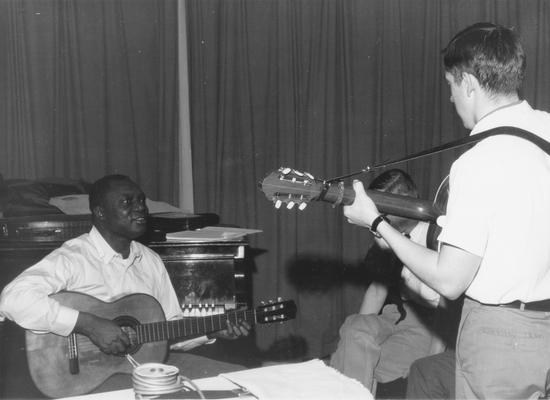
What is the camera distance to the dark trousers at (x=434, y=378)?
8.36 feet

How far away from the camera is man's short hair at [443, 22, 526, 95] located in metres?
1.61

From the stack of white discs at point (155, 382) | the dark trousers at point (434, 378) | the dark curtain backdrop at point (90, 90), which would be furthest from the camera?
the dark curtain backdrop at point (90, 90)

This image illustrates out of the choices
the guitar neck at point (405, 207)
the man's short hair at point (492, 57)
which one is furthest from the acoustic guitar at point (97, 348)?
the man's short hair at point (492, 57)

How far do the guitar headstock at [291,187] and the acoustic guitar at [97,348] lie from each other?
31.7 inches

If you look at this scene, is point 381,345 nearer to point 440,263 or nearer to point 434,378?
point 434,378

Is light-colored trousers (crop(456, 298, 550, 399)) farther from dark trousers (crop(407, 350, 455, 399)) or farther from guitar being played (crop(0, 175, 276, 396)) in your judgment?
guitar being played (crop(0, 175, 276, 396))

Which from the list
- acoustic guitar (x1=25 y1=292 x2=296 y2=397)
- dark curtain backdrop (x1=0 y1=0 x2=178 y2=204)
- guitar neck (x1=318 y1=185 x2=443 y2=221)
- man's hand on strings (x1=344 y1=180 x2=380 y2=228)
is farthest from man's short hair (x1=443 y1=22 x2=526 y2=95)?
dark curtain backdrop (x1=0 y1=0 x2=178 y2=204)

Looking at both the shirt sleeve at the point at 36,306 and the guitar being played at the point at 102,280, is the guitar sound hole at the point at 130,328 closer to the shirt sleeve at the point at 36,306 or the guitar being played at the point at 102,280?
the guitar being played at the point at 102,280

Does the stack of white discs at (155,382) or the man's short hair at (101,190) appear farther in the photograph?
the man's short hair at (101,190)

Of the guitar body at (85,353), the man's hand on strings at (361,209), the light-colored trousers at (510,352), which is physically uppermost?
the man's hand on strings at (361,209)

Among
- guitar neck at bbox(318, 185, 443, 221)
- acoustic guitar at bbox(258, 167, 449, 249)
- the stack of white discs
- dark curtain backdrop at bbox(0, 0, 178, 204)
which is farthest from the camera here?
dark curtain backdrop at bbox(0, 0, 178, 204)

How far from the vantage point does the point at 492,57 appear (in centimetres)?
160

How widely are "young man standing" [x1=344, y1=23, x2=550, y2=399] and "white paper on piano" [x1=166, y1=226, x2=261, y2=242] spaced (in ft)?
5.20

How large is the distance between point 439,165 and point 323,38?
1381mm
